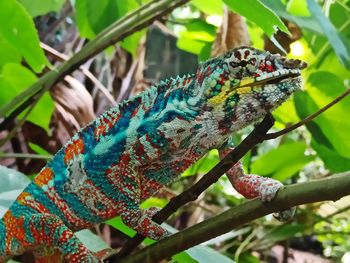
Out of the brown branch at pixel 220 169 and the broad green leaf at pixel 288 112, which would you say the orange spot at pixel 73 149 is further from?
the broad green leaf at pixel 288 112

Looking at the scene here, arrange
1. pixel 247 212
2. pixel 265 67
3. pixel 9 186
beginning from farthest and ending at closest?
1. pixel 9 186
2. pixel 265 67
3. pixel 247 212

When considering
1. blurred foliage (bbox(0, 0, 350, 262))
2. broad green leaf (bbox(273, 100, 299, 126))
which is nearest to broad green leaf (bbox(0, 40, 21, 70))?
blurred foliage (bbox(0, 0, 350, 262))

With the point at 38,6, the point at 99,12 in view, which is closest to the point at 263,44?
the point at 99,12

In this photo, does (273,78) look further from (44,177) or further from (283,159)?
(283,159)

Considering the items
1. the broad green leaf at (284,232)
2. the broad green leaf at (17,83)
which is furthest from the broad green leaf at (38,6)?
the broad green leaf at (284,232)

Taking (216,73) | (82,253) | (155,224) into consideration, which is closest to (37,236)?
(82,253)

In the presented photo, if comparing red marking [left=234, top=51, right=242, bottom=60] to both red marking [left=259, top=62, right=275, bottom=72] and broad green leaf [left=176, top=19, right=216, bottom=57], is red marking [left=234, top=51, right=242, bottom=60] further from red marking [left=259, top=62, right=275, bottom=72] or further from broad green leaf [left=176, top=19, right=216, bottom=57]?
broad green leaf [left=176, top=19, right=216, bottom=57]

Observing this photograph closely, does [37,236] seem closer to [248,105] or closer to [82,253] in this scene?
[82,253]
